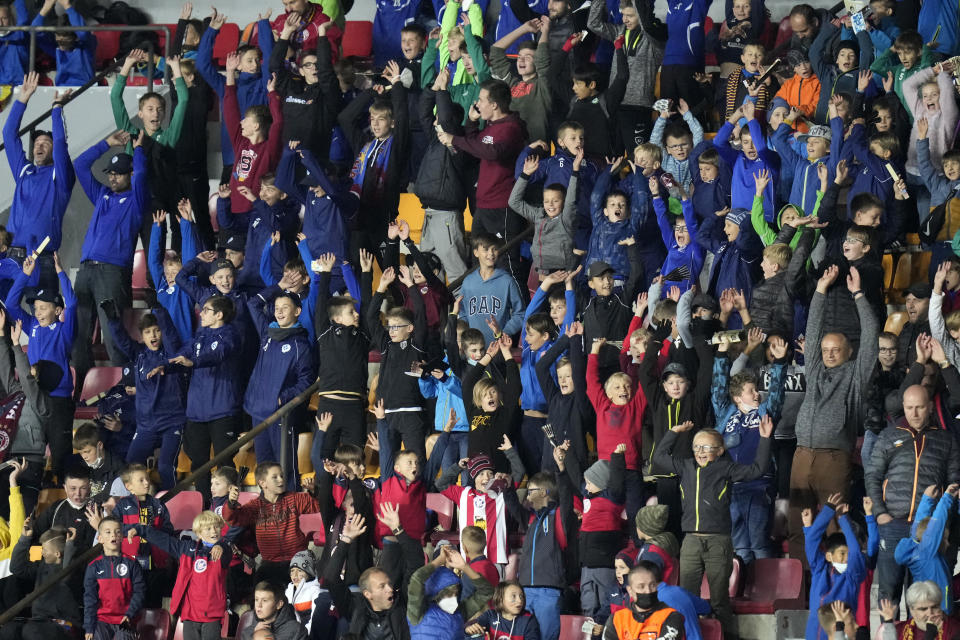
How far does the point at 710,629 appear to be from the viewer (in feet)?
33.4

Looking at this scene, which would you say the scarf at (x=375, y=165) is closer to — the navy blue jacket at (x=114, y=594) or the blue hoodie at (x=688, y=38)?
the blue hoodie at (x=688, y=38)

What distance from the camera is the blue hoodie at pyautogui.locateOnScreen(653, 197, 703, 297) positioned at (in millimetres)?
12539

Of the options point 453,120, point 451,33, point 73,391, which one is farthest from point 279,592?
point 451,33

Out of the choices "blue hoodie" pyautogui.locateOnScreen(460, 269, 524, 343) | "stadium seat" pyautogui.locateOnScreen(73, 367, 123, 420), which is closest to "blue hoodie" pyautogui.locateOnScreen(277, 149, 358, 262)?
"blue hoodie" pyautogui.locateOnScreen(460, 269, 524, 343)

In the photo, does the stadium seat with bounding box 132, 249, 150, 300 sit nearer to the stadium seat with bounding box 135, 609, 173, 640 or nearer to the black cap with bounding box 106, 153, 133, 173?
the black cap with bounding box 106, 153, 133, 173

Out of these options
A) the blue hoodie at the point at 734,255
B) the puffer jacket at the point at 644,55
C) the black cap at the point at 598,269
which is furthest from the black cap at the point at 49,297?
the blue hoodie at the point at 734,255

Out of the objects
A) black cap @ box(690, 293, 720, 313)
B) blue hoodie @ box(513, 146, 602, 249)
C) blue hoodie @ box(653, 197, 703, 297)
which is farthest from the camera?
blue hoodie @ box(513, 146, 602, 249)

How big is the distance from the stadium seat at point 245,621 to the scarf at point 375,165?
3969mm

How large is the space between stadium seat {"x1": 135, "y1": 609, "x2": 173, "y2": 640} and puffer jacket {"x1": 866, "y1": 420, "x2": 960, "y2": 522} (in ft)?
14.9

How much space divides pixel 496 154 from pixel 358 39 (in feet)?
10.8

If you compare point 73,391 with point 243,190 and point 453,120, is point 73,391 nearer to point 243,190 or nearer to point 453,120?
point 243,190

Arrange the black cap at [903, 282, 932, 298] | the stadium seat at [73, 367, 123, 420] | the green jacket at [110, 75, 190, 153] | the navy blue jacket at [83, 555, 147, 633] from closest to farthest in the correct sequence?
the navy blue jacket at [83, 555, 147, 633] < the black cap at [903, 282, 932, 298] < the stadium seat at [73, 367, 123, 420] < the green jacket at [110, 75, 190, 153]

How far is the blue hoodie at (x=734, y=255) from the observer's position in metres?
12.3

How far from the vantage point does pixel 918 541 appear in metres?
10.1
